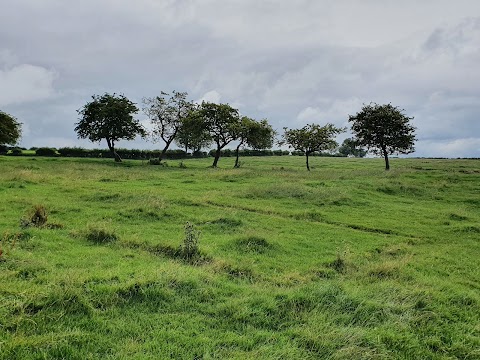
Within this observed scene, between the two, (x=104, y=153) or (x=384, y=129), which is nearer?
(x=384, y=129)

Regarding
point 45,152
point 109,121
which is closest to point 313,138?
point 109,121

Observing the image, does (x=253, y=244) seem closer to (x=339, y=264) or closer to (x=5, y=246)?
(x=339, y=264)

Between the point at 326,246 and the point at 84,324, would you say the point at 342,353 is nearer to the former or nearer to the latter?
the point at 84,324

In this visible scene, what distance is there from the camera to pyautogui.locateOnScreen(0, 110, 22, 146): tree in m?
55.2

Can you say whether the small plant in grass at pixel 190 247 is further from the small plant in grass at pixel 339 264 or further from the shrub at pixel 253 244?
the small plant in grass at pixel 339 264

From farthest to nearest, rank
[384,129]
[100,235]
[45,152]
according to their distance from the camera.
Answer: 1. [45,152]
2. [384,129]
3. [100,235]

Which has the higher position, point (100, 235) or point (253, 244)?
point (100, 235)

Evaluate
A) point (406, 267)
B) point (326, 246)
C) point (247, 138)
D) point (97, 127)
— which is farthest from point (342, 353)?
point (97, 127)

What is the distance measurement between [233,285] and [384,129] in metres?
48.5

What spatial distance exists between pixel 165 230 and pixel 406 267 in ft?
28.2

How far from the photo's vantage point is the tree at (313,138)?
5491 centimetres

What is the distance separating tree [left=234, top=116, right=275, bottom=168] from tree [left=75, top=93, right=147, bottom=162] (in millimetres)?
17401

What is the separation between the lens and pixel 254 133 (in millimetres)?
55531

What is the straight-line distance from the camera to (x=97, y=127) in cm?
5959
